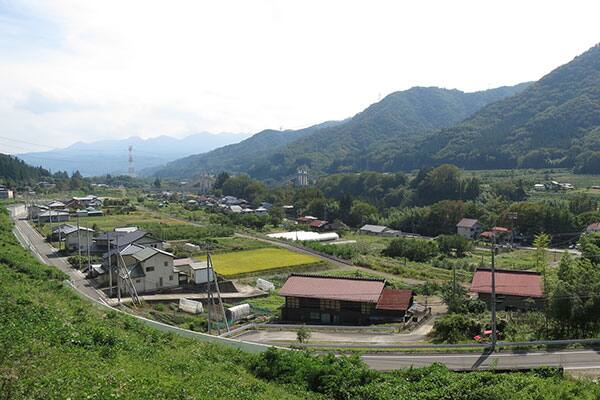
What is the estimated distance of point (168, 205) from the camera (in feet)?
268

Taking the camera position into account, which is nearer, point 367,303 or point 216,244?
point 367,303

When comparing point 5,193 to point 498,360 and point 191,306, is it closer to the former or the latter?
point 191,306

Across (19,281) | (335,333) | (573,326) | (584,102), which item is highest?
(584,102)

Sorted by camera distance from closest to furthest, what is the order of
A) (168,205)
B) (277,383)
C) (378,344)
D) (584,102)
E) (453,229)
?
(277,383), (378,344), (453,229), (168,205), (584,102)

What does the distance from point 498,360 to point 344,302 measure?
1084 centimetres

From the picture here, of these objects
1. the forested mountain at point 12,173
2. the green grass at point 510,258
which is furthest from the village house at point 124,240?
the forested mountain at point 12,173

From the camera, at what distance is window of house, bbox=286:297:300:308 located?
2490cm

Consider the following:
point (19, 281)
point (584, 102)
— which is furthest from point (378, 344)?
point (584, 102)

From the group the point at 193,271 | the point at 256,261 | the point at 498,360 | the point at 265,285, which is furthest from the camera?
the point at 256,261

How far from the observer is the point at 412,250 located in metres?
43.8

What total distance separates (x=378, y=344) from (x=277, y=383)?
24.6 ft

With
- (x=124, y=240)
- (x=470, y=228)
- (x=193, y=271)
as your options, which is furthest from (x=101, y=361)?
(x=470, y=228)

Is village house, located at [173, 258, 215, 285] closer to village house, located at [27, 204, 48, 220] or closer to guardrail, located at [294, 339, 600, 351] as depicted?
guardrail, located at [294, 339, 600, 351]

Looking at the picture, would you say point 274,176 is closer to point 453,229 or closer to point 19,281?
point 453,229
